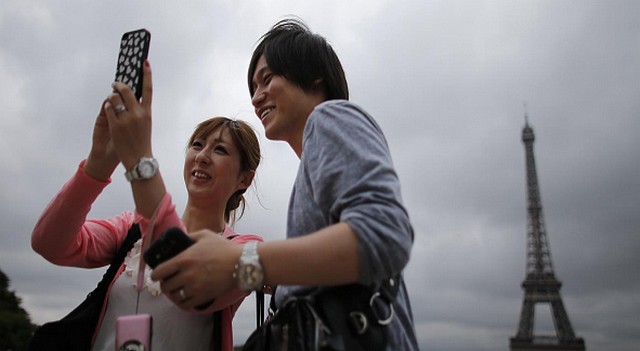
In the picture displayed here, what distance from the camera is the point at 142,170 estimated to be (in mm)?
1670

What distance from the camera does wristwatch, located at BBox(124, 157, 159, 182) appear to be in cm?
167

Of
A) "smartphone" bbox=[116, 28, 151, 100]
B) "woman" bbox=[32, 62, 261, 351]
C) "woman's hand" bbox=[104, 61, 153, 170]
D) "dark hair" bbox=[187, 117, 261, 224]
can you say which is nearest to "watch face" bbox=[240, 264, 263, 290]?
"woman" bbox=[32, 62, 261, 351]

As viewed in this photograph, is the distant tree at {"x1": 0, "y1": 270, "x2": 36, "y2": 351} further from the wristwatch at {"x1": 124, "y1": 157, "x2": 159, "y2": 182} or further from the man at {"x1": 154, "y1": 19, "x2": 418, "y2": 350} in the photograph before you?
the man at {"x1": 154, "y1": 19, "x2": 418, "y2": 350}

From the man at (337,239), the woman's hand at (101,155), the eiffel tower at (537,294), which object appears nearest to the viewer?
the man at (337,239)

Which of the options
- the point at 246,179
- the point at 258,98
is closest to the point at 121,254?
the point at 246,179

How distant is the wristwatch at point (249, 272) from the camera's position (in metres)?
→ 1.37

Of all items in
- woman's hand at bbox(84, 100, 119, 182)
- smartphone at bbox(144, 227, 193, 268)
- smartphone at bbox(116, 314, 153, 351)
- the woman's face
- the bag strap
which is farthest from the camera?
the woman's face

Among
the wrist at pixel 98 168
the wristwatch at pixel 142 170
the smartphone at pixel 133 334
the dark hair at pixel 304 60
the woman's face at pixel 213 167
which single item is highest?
the dark hair at pixel 304 60

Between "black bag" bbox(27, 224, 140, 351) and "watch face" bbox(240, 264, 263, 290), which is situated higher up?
"watch face" bbox(240, 264, 263, 290)

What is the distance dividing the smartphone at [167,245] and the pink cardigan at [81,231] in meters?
0.30

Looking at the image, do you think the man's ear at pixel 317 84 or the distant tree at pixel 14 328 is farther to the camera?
the distant tree at pixel 14 328

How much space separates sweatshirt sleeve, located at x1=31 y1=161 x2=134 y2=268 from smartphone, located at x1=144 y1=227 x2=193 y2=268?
80cm

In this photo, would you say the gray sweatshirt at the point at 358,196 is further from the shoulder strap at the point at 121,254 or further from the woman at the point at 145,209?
the shoulder strap at the point at 121,254

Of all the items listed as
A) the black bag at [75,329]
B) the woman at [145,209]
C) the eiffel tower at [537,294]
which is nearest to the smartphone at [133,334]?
the woman at [145,209]
